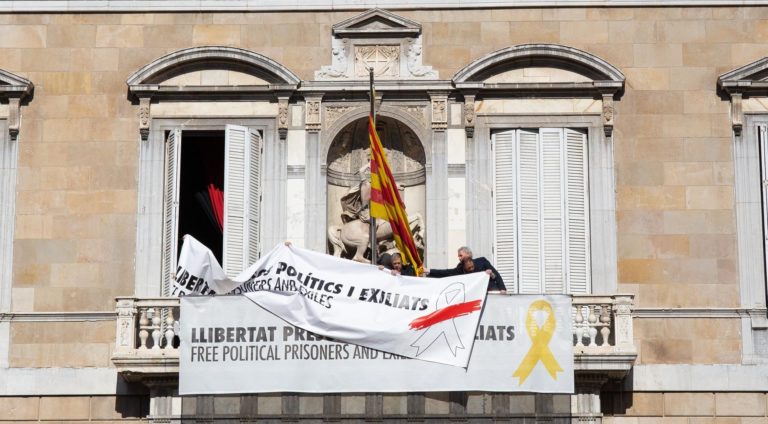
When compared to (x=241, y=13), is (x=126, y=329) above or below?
below

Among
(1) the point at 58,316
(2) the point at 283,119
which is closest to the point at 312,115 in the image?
(2) the point at 283,119

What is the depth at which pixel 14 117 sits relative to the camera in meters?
28.1

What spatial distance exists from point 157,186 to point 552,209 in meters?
5.96

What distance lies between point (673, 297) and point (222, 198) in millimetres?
7022

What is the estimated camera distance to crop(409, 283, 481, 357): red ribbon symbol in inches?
993

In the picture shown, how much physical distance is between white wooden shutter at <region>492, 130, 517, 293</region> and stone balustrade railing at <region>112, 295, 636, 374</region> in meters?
1.54

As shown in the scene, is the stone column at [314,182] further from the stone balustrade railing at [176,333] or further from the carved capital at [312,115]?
the stone balustrade railing at [176,333]

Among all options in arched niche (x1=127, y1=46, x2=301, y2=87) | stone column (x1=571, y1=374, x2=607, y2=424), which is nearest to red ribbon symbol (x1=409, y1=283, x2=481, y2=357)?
stone column (x1=571, y1=374, x2=607, y2=424)

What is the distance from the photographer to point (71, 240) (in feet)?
90.9

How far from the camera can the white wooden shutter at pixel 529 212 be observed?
27.5 metres

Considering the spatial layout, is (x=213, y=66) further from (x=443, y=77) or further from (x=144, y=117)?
(x=443, y=77)

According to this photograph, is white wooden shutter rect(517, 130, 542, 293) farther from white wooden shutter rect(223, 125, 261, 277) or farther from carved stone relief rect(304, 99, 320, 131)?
white wooden shutter rect(223, 125, 261, 277)

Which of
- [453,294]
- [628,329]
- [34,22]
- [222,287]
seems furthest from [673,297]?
[34,22]

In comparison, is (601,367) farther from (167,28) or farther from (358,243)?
(167,28)
